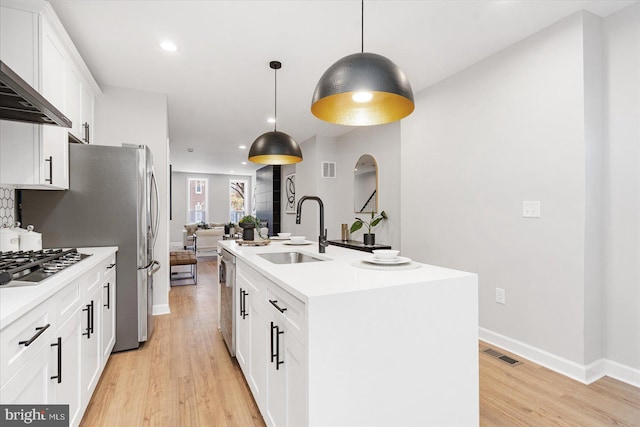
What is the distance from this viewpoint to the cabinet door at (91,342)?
68.1 inches

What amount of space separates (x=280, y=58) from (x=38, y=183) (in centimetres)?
207

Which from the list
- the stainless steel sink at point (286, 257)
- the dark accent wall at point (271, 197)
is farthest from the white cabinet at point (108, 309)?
the dark accent wall at point (271, 197)

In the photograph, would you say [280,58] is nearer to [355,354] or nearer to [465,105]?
[465,105]

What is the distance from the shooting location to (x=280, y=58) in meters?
2.90

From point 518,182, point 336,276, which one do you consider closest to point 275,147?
point 336,276

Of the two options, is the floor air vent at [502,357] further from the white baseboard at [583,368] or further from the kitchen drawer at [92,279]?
the kitchen drawer at [92,279]

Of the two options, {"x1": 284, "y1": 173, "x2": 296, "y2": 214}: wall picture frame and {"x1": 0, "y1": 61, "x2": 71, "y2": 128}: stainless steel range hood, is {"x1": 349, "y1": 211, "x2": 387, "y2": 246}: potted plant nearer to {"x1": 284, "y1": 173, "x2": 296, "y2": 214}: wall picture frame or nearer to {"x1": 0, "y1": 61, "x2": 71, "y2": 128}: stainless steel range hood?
{"x1": 284, "y1": 173, "x2": 296, "y2": 214}: wall picture frame

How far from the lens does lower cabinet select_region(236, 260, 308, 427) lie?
1190 mm

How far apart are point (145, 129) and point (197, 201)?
853cm

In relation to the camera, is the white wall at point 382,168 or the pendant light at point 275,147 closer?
the pendant light at point 275,147

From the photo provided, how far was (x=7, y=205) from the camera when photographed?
2.30 meters

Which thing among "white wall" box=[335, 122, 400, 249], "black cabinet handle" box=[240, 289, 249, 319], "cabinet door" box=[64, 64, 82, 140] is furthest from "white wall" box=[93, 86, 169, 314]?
"white wall" box=[335, 122, 400, 249]

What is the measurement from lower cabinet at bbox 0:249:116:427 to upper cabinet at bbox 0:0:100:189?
0.74 meters
